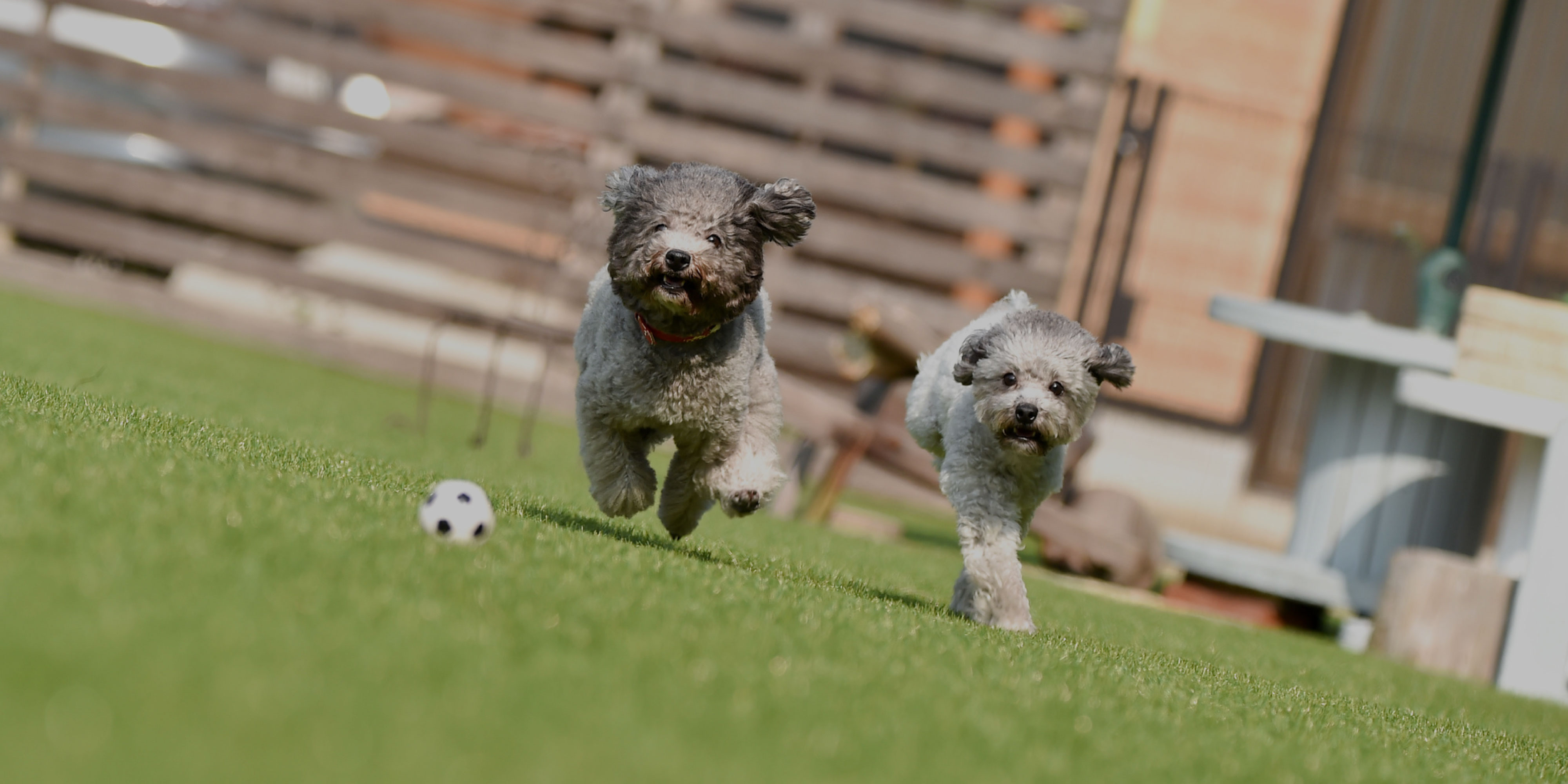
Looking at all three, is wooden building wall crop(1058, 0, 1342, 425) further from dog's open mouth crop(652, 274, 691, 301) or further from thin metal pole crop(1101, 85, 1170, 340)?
dog's open mouth crop(652, 274, 691, 301)

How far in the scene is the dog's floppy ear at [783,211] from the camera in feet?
14.0

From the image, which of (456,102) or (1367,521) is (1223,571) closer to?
(1367,521)

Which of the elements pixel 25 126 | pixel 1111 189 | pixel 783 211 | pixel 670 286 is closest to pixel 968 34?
pixel 1111 189

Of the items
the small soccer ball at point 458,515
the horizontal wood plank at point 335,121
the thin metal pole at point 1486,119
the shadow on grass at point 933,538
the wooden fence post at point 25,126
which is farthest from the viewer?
the wooden fence post at point 25,126

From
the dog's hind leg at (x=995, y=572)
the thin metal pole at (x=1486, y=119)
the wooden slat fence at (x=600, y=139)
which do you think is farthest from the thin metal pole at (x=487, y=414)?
the thin metal pole at (x=1486, y=119)

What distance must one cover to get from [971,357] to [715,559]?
93cm

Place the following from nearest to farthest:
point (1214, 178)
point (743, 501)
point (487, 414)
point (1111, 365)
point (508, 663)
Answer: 1. point (508, 663)
2. point (743, 501)
3. point (1111, 365)
4. point (487, 414)
5. point (1214, 178)

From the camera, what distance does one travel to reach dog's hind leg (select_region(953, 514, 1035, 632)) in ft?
14.3

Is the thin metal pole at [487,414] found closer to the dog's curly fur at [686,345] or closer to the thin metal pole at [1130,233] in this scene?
the dog's curly fur at [686,345]

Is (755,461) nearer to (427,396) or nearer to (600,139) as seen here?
(427,396)

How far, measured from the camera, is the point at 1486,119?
925cm

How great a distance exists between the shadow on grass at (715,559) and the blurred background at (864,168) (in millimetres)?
4347

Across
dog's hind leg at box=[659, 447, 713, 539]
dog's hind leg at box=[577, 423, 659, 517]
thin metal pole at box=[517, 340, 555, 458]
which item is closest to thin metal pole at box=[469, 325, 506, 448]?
thin metal pole at box=[517, 340, 555, 458]

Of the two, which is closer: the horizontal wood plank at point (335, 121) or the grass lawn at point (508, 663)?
the grass lawn at point (508, 663)
